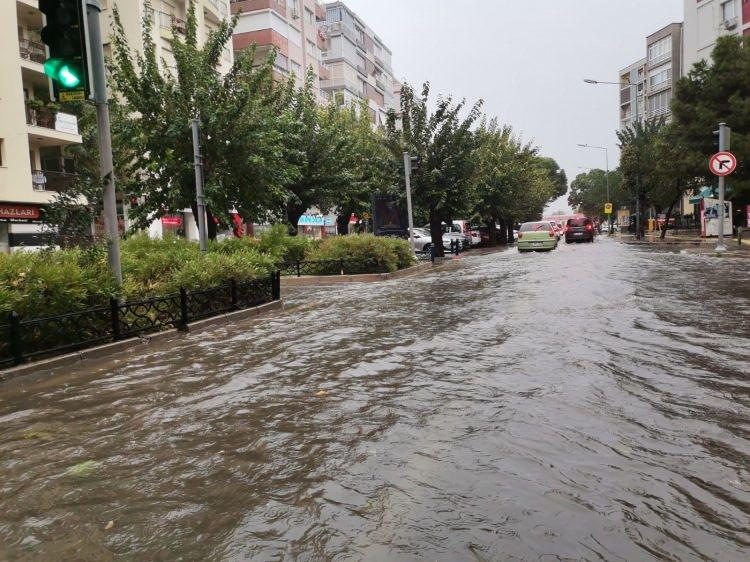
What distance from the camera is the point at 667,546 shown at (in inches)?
114

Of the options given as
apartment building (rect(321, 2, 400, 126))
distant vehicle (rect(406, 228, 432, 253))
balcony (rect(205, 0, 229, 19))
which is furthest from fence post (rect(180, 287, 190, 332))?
apartment building (rect(321, 2, 400, 126))

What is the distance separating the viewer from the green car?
3170 centimetres

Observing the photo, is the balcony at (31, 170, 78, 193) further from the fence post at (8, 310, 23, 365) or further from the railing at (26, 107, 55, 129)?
the fence post at (8, 310, 23, 365)

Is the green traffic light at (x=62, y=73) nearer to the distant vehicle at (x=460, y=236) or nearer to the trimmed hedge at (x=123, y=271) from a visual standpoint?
the trimmed hedge at (x=123, y=271)

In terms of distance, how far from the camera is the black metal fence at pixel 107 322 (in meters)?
7.15

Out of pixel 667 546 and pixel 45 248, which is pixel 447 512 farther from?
pixel 45 248

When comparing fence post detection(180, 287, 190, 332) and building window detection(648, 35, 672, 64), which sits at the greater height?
building window detection(648, 35, 672, 64)

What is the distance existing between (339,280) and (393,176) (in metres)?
12.5

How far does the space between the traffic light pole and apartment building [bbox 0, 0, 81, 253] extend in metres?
18.7

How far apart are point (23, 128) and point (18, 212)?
379 cm

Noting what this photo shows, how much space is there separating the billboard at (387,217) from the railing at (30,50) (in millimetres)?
17314

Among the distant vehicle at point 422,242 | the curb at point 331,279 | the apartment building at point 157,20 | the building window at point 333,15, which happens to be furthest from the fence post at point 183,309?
the building window at point 333,15

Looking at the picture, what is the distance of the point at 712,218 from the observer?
107 feet

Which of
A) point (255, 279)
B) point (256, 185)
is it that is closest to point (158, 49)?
point (256, 185)
